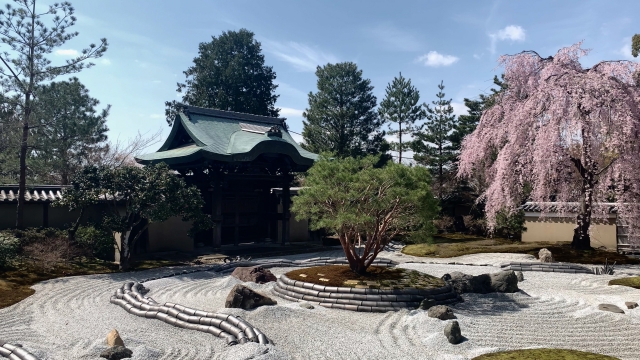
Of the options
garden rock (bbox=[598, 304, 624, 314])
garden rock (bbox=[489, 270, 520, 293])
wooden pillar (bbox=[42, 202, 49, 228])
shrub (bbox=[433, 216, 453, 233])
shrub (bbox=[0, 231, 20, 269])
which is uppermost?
wooden pillar (bbox=[42, 202, 49, 228])

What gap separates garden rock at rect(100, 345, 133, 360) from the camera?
764cm

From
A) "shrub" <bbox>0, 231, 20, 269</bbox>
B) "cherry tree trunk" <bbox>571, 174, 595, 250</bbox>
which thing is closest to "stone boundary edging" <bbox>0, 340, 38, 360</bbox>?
"shrub" <bbox>0, 231, 20, 269</bbox>

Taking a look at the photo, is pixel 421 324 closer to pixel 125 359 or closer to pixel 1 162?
pixel 125 359

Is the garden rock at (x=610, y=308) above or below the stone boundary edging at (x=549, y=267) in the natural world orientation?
below

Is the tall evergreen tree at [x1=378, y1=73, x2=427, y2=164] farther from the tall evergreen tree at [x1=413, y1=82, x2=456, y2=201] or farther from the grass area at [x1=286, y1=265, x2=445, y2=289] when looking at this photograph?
the grass area at [x1=286, y1=265, x2=445, y2=289]

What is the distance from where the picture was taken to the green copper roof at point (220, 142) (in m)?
21.4

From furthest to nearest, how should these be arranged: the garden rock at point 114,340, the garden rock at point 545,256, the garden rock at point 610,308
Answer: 1. the garden rock at point 545,256
2. the garden rock at point 610,308
3. the garden rock at point 114,340

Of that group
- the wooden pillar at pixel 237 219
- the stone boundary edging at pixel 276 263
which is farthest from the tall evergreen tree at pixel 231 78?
the stone boundary edging at pixel 276 263

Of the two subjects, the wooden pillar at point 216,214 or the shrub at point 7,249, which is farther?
the wooden pillar at point 216,214

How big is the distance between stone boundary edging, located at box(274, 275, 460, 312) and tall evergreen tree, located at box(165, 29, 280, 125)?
37.1 metres

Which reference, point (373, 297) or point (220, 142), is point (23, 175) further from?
point (373, 297)

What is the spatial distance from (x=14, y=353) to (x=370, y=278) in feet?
27.2

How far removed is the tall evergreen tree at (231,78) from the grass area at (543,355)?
4176cm

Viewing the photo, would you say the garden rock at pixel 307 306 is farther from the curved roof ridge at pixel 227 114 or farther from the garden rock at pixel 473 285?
the curved roof ridge at pixel 227 114
